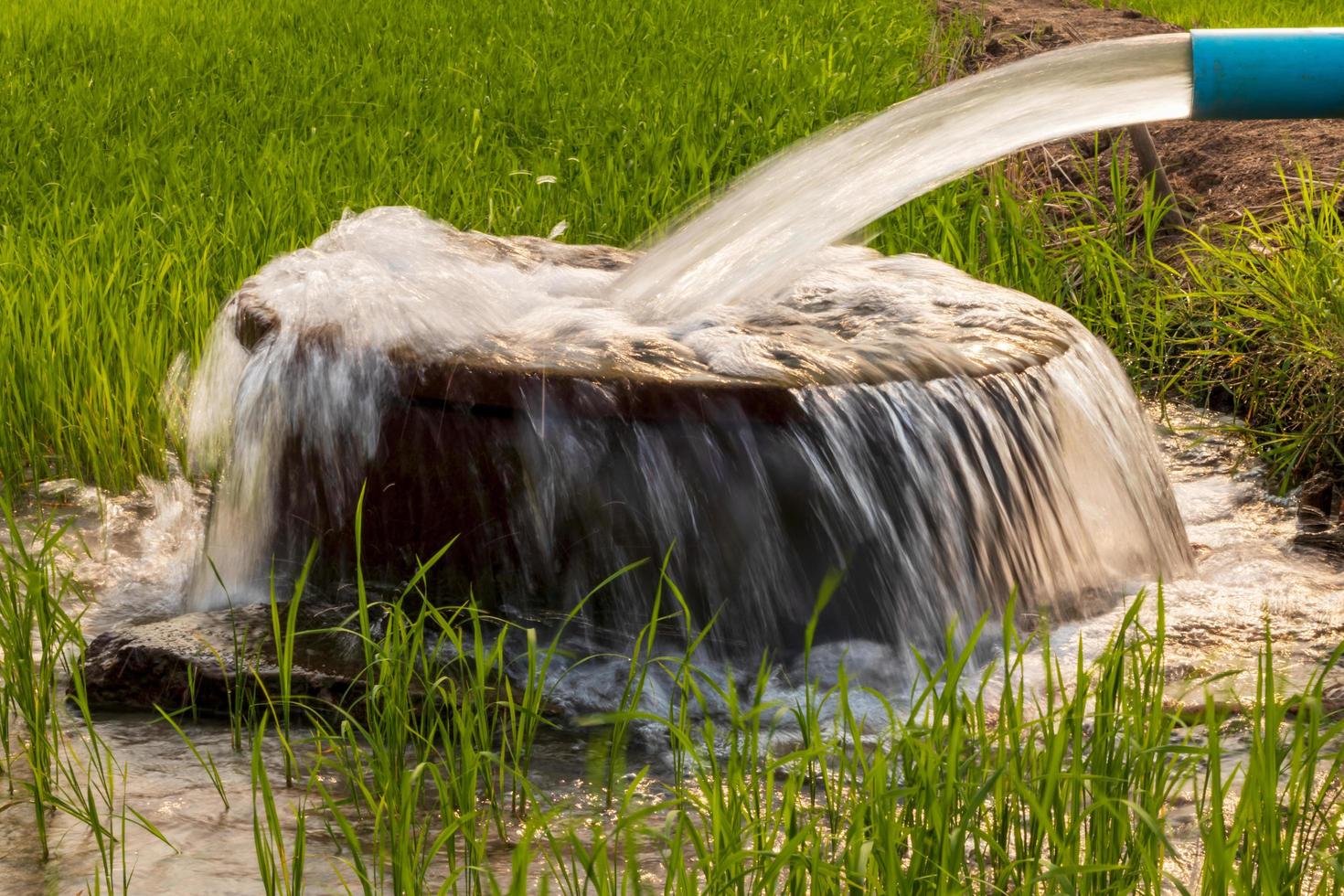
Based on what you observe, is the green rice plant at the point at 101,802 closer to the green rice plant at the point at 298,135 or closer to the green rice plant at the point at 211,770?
the green rice plant at the point at 211,770

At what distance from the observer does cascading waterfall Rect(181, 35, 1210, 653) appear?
261cm

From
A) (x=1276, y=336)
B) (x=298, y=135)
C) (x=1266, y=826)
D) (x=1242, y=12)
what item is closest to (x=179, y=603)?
(x=1266, y=826)

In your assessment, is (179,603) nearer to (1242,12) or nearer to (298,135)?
(298,135)

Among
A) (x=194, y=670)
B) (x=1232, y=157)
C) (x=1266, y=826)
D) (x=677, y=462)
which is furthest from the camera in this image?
(x=1232, y=157)

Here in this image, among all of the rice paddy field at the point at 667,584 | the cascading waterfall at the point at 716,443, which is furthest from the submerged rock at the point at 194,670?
the cascading waterfall at the point at 716,443

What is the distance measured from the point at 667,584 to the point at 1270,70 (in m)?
1.29

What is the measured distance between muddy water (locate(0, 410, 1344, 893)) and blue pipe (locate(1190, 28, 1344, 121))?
872mm

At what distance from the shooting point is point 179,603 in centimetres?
296

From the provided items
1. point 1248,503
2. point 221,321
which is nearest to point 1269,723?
point 1248,503

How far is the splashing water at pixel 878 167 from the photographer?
2.95 m

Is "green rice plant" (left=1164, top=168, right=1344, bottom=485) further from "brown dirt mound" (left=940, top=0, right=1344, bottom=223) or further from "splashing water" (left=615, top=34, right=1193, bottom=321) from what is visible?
"splashing water" (left=615, top=34, right=1193, bottom=321)

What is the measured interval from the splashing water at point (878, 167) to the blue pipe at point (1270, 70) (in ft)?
1.15

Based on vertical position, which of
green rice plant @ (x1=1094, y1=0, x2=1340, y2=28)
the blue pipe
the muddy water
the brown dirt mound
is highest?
green rice plant @ (x1=1094, y1=0, x2=1340, y2=28)

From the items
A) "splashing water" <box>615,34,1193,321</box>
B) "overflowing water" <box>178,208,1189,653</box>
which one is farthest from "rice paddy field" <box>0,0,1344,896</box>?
"splashing water" <box>615,34,1193,321</box>
